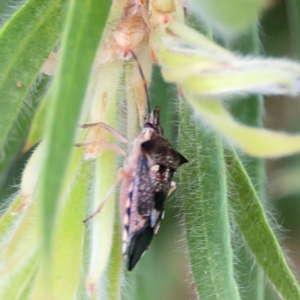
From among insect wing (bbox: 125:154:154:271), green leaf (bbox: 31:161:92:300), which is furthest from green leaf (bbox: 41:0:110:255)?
insect wing (bbox: 125:154:154:271)

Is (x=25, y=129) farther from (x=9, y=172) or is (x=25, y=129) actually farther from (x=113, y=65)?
(x=113, y=65)

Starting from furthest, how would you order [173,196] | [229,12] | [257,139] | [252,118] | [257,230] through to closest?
[173,196] → [252,118] → [257,230] → [229,12] → [257,139]

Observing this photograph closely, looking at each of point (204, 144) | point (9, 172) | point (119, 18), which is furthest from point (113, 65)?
point (9, 172)

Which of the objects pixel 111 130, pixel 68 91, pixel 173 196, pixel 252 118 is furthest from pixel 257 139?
pixel 173 196

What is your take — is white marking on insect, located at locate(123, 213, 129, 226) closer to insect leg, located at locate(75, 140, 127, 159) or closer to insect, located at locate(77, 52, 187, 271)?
insect, located at locate(77, 52, 187, 271)

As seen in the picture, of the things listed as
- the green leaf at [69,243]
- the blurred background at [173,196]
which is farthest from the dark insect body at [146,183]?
the blurred background at [173,196]

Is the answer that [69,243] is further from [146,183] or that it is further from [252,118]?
[252,118]
